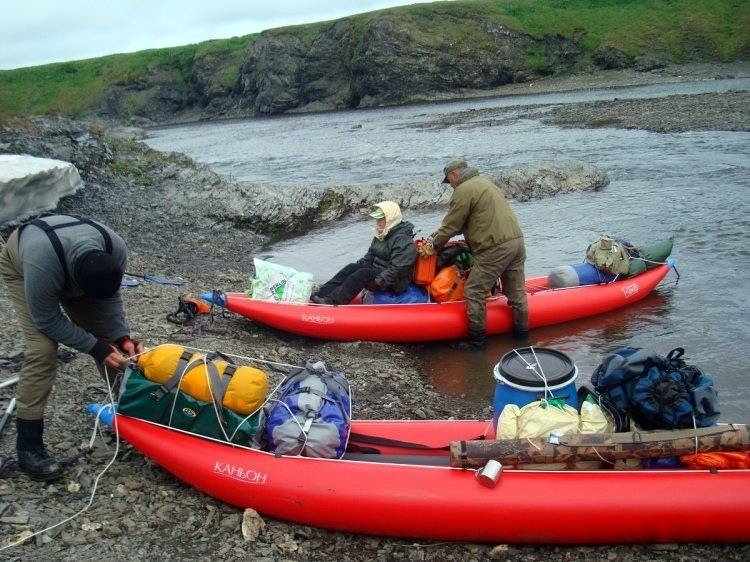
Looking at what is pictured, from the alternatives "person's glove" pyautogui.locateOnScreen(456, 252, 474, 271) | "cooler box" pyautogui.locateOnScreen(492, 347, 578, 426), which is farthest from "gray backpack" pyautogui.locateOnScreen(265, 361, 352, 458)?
"person's glove" pyautogui.locateOnScreen(456, 252, 474, 271)

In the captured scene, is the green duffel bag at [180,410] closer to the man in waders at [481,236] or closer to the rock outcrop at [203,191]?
the man in waders at [481,236]

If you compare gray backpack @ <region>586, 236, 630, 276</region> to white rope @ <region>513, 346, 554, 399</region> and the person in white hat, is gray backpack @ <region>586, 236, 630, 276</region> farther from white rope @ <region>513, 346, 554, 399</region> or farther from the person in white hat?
white rope @ <region>513, 346, 554, 399</region>

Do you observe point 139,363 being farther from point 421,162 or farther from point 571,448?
point 421,162

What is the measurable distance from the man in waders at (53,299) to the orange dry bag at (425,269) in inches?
195

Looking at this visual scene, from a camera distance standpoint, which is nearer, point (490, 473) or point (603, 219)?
point (490, 473)

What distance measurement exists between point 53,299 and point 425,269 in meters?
5.78

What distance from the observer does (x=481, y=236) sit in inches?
347

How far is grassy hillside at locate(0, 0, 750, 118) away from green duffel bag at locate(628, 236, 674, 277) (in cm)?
4756

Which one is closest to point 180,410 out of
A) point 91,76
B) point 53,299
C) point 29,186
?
point 53,299

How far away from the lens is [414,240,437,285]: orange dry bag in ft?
30.8

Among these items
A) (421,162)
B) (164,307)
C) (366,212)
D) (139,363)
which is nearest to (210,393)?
(139,363)

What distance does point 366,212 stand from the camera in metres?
17.5

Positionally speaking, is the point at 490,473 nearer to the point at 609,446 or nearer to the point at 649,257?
the point at 609,446

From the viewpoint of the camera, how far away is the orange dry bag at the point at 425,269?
9398 millimetres
